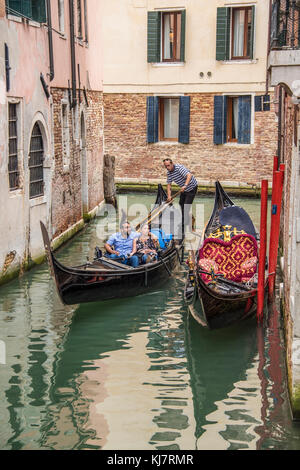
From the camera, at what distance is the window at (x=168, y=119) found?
13.2 meters

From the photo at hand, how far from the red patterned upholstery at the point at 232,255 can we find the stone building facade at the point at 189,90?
654 cm

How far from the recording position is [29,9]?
7.46 metres

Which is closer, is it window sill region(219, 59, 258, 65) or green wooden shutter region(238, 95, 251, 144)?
window sill region(219, 59, 258, 65)

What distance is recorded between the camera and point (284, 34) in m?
4.17

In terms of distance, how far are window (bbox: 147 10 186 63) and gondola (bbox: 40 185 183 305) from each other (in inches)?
267

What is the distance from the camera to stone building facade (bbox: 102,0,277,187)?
12680mm

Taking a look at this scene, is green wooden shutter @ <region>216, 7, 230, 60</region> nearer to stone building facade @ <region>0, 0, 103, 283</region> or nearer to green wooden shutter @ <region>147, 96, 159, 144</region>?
green wooden shutter @ <region>147, 96, 159, 144</region>

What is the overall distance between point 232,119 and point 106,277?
7.67m

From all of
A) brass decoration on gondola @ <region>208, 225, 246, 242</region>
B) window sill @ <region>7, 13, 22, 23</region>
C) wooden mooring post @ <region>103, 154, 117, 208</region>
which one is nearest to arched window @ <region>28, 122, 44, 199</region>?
window sill @ <region>7, 13, 22, 23</region>

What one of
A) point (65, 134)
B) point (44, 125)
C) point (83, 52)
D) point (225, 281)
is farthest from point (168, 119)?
point (225, 281)

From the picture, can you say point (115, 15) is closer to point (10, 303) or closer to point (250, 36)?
point (250, 36)

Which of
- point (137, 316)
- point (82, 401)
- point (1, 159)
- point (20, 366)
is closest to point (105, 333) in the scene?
point (137, 316)

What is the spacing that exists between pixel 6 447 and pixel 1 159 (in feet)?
11.1

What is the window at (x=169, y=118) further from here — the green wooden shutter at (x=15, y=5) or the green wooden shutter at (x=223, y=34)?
the green wooden shutter at (x=15, y=5)
